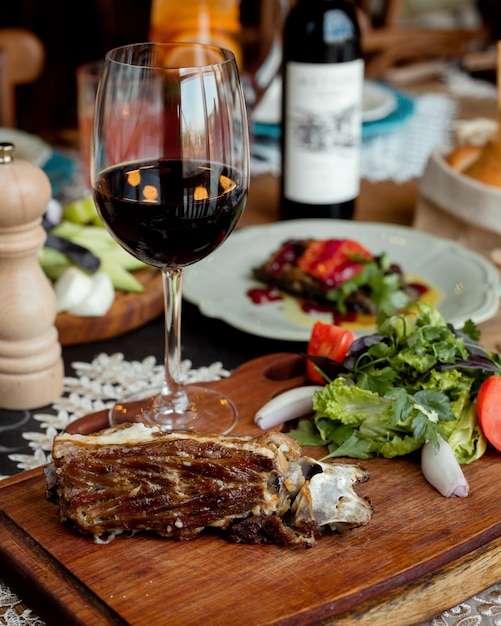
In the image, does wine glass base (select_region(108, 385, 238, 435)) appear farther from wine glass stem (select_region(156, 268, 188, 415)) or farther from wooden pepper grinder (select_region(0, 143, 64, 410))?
wooden pepper grinder (select_region(0, 143, 64, 410))

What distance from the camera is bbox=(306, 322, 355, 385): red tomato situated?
1184 millimetres

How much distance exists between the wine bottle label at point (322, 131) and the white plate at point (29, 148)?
20.5 inches

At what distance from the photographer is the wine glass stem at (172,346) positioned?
111 centimetres

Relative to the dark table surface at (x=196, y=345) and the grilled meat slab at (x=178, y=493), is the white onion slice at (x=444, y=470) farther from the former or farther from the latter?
the dark table surface at (x=196, y=345)

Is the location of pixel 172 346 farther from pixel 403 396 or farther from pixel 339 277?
pixel 339 277

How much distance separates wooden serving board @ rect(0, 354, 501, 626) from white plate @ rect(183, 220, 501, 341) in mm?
463

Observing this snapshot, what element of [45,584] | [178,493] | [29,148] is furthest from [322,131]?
[45,584]

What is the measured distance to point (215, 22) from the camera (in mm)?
2064

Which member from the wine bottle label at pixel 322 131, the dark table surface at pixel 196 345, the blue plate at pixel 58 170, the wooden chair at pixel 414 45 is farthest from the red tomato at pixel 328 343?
the wooden chair at pixel 414 45

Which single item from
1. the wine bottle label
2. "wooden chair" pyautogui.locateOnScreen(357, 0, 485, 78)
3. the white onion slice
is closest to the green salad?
the white onion slice

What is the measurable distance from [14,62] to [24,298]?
1624 millimetres

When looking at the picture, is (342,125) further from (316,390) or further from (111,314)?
(316,390)

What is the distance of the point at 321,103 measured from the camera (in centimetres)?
171

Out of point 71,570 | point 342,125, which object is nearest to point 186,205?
point 71,570
